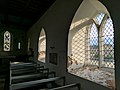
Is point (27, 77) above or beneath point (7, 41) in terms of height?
beneath

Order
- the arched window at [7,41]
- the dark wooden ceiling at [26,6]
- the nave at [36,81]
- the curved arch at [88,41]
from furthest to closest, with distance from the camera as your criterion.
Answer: the arched window at [7,41], the dark wooden ceiling at [26,6], the curved arch at [88,41], the nave at [36,81]

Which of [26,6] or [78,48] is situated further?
[26,6]

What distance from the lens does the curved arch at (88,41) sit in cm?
292

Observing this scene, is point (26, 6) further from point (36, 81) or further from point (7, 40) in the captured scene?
point (7, 40)

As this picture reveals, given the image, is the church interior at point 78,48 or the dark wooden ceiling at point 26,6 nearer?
the church interior at point 78,48

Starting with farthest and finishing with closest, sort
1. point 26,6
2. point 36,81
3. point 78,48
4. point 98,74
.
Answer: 1. point 26,6
2. point 78,48
3. point 36,81
4. point 98,74

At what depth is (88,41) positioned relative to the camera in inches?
138

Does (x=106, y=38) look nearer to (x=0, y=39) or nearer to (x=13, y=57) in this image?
(x=13, y=57)

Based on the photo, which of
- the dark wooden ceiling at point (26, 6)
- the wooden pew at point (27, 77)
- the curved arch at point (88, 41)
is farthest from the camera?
the dark wooden ceiling at point (26, 6)

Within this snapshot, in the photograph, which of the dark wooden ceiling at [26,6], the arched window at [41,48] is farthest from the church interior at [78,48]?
the arched window at [41,48]

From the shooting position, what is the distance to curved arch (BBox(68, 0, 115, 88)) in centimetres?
292

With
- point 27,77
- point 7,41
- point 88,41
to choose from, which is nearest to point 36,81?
point 27,77

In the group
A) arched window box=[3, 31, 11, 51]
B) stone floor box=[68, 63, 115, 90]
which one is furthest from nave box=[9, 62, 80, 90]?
arched window box=[3, 31, 11, 51]

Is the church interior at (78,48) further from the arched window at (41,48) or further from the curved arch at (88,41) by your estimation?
the arched window at (41,48)
